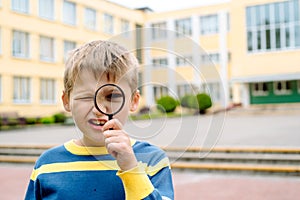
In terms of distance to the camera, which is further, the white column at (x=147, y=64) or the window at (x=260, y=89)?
the window at (x=260, y=89)

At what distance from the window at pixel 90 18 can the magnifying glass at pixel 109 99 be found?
3053 cm

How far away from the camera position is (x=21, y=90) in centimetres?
2597

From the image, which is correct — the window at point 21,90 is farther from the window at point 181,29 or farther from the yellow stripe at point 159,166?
the yellow stripe at point 159,166

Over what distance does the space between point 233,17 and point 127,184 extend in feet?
109

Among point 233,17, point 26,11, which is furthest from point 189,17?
point 26,11

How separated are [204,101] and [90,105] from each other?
33 cm

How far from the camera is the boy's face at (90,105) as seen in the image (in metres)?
1.00

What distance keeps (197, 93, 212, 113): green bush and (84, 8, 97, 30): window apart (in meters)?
30.3

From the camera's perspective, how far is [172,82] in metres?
1.04

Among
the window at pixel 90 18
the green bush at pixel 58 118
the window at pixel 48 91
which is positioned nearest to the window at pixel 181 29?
the green bush at pixel 58 118

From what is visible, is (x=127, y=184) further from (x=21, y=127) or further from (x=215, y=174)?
(x=21, y=127)

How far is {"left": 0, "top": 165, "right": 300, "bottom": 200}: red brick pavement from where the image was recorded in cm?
548

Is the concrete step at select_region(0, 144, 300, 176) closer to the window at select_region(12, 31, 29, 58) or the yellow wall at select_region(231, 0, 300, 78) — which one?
the window at select_region(12, 31, 29, 58)

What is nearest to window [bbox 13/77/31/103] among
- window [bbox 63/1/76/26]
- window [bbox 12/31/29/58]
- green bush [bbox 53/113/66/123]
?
window [bbox 12/31/29/58]
